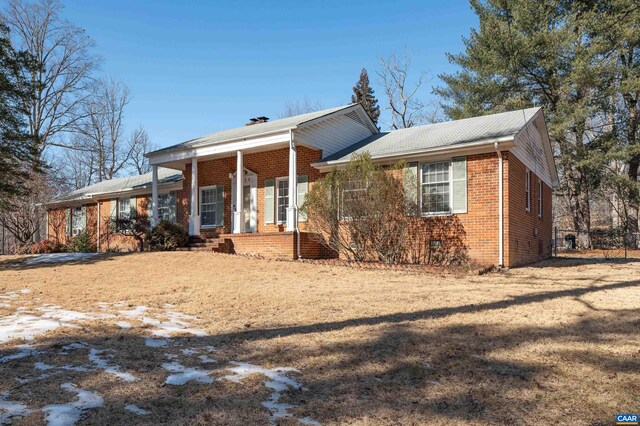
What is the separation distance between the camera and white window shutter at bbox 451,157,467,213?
40.6 ft

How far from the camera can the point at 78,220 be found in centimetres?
2552

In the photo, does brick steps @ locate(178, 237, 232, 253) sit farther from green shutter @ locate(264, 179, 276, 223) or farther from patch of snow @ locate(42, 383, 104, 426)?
patch of snow @ locate(42, 383, 104, 426)

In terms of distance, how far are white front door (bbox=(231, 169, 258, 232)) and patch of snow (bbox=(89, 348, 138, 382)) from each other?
40.1 ft

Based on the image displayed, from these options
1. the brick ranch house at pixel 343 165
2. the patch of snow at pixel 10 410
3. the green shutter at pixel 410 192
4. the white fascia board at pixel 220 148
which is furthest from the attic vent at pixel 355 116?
the patch of snow at pixel 10 410

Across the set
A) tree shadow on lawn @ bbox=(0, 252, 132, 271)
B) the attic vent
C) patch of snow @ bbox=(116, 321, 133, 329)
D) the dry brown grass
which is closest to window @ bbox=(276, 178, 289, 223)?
the attic vent

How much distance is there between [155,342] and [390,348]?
243 cm

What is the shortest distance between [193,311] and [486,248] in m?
8.18

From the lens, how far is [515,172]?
12789 mm

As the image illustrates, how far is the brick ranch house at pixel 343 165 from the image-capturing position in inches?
479

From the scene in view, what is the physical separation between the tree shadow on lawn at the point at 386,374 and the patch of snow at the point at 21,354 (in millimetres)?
87

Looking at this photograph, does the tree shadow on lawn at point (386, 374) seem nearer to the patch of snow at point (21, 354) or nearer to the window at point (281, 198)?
the patch of snow at point (21, 354)

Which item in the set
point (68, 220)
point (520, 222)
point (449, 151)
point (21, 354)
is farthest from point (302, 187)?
point (68, 220)

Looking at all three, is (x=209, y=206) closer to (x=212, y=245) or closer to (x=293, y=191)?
(x=212, y=245)

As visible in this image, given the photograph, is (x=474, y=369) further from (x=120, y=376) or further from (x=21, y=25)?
(x=21, y=25)
